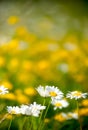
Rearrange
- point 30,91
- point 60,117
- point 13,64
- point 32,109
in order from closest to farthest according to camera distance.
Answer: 1. point 32,109
2. point 60,117
3. point 30,91
4. point 13,64

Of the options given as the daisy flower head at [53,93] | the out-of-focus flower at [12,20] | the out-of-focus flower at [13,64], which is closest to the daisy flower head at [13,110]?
the daisy flower head at [53,93]

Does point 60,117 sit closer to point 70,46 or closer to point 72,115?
point 72,115

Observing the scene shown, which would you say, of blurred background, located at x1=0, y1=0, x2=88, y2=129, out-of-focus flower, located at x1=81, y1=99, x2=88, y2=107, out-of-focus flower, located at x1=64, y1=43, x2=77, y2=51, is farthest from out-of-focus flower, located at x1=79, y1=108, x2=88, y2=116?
out-of-focus flower, located at x1=64, y1=43, x2=77, y2=51

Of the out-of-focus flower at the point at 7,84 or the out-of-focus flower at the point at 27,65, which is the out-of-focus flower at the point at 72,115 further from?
the out-of-focus flower at the point at 27,65

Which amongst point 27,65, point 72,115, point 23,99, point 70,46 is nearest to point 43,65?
point 27,65

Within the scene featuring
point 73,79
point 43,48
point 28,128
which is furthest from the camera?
point 43,48

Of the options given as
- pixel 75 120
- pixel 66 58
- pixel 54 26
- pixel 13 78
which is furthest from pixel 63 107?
pixel 54 26

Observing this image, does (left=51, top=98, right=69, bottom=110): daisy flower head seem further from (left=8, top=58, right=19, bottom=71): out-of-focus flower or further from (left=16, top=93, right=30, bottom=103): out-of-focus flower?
(left=8, top=58, right=19, bottom=71): out-of-focus flower

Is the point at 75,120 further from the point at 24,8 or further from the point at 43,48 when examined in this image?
the point at 24,8
